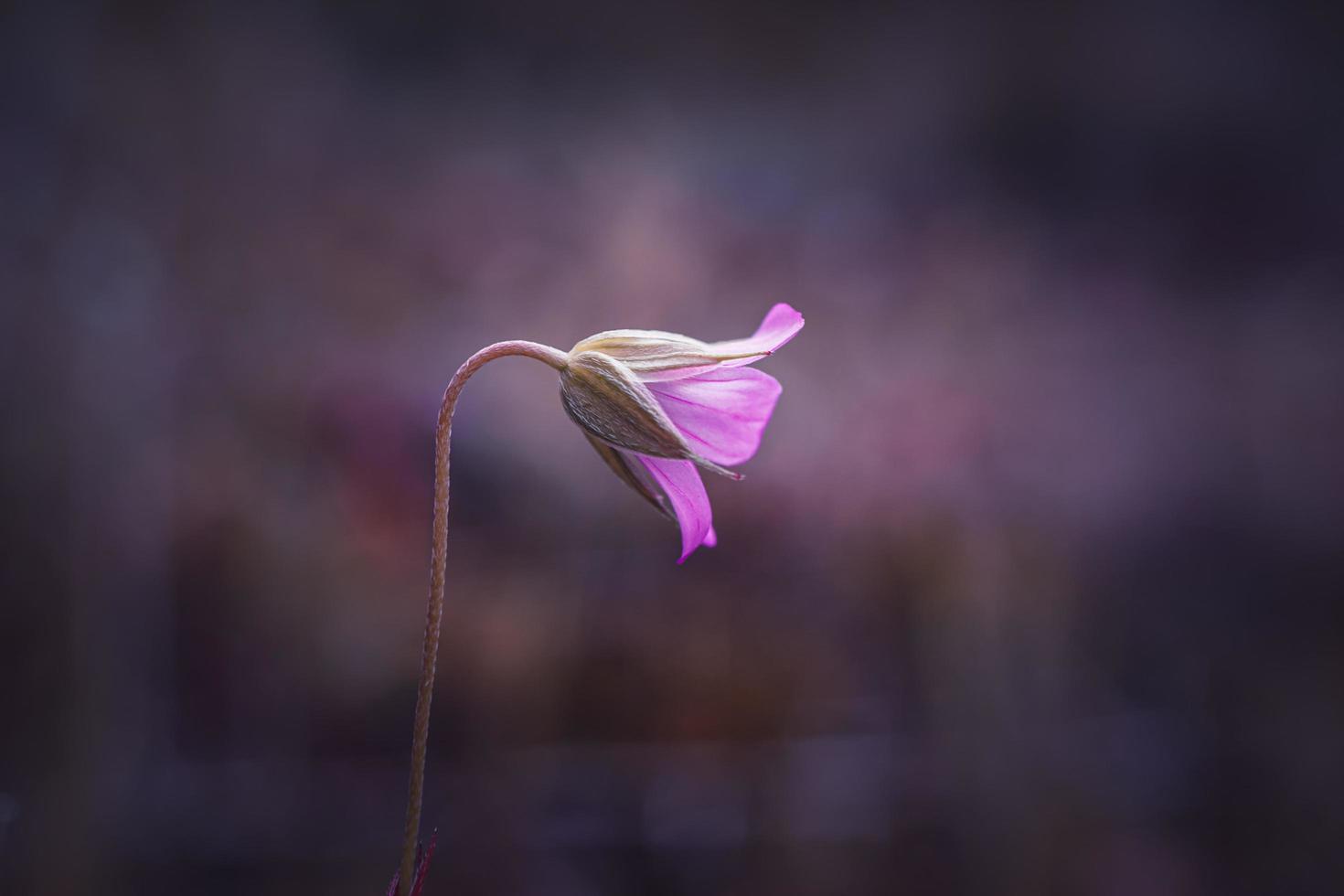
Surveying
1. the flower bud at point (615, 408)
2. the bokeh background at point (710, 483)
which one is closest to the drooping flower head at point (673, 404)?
the flower bud at point (615, 408)

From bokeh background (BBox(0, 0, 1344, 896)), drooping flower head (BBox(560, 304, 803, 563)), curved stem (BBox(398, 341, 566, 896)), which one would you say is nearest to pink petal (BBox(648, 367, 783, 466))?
drooping flower head (BBox(560, 304, 803, 563))

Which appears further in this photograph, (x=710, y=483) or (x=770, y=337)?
(x=710, y=483)

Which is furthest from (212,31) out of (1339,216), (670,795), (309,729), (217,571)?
(1339,216)

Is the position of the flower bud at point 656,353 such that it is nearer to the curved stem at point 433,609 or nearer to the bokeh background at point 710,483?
the curved stem at point 433,609

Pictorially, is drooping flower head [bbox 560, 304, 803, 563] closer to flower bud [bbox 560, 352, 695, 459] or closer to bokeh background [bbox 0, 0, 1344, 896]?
flower bud [bbox 560, 352, 695, 459]

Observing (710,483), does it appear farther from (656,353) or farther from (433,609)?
(433,609)

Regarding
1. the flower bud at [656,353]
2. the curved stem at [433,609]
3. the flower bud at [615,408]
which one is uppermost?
the flower bud at [656,353]

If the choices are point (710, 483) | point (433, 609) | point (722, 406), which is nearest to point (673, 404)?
point (722, 406)
